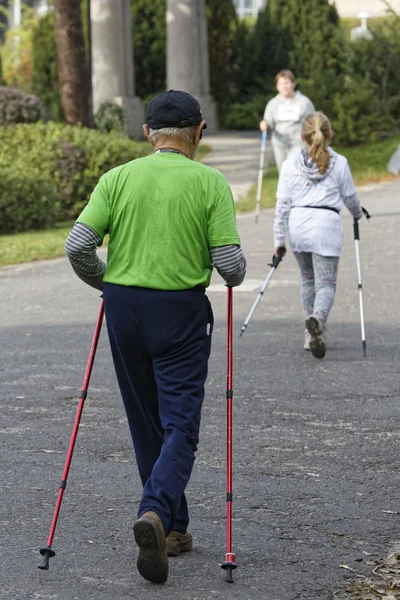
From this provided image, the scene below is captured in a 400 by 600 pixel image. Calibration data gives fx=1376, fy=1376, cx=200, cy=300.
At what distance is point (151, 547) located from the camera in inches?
189

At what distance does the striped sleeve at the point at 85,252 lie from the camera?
200 inches

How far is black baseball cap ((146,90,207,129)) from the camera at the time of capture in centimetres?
511

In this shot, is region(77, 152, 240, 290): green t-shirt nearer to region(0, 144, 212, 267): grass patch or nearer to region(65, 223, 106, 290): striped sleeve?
region(65, 223, 106, 290): striped sleeve

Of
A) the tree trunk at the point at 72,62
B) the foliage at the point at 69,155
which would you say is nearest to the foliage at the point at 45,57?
the tree trunk at the point at 72,62

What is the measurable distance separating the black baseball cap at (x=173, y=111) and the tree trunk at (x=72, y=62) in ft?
68.6

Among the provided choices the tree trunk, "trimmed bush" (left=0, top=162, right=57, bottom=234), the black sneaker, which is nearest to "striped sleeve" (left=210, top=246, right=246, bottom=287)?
the black sneaker

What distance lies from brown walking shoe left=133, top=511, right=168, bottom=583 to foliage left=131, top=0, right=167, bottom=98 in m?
38.5

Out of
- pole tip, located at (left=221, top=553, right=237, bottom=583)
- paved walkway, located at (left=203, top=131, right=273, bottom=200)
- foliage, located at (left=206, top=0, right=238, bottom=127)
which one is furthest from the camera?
foliage, located at (left=206, top=0, right=238, bottom=127)

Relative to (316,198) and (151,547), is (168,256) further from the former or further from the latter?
(316,198)

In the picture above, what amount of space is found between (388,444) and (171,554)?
232cm

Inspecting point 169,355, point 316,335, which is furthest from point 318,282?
point 169,355

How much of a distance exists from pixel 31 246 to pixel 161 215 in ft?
42.3

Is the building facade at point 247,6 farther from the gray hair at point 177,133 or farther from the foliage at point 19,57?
the gray hair at point 177,133

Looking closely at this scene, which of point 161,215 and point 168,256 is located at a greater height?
point 161,215
